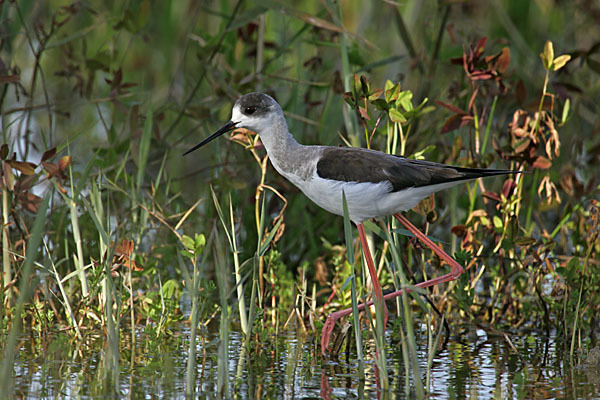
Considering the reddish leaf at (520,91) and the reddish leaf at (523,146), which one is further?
the reddish leaf at (520,91)

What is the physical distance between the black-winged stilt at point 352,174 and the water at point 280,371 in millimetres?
315

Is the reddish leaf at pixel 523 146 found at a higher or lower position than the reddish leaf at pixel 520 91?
lower

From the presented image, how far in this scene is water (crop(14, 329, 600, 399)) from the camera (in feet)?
11.5

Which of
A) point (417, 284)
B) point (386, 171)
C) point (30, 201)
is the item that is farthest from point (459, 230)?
point (30, 201)

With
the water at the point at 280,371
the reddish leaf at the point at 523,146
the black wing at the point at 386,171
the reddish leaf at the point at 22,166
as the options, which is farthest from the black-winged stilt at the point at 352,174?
the reddish leaf at the point at 22,166

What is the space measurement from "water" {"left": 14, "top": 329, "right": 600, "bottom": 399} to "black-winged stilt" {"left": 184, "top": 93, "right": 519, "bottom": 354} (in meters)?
0.32

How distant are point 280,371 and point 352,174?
0.96 meters

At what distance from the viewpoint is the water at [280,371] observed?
11.5ft

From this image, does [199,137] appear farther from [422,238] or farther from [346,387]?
[346,387]

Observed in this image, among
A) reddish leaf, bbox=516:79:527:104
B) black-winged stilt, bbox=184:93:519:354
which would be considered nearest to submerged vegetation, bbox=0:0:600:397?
reddish leaf, bbox=516:79:527:104

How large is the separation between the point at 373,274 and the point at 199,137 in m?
2.98

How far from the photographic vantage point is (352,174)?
13.2 feet

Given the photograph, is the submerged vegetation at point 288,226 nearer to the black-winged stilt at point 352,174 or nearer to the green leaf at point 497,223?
the green leaf at point 497,223

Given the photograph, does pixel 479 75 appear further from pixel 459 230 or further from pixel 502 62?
pixel 459 230
